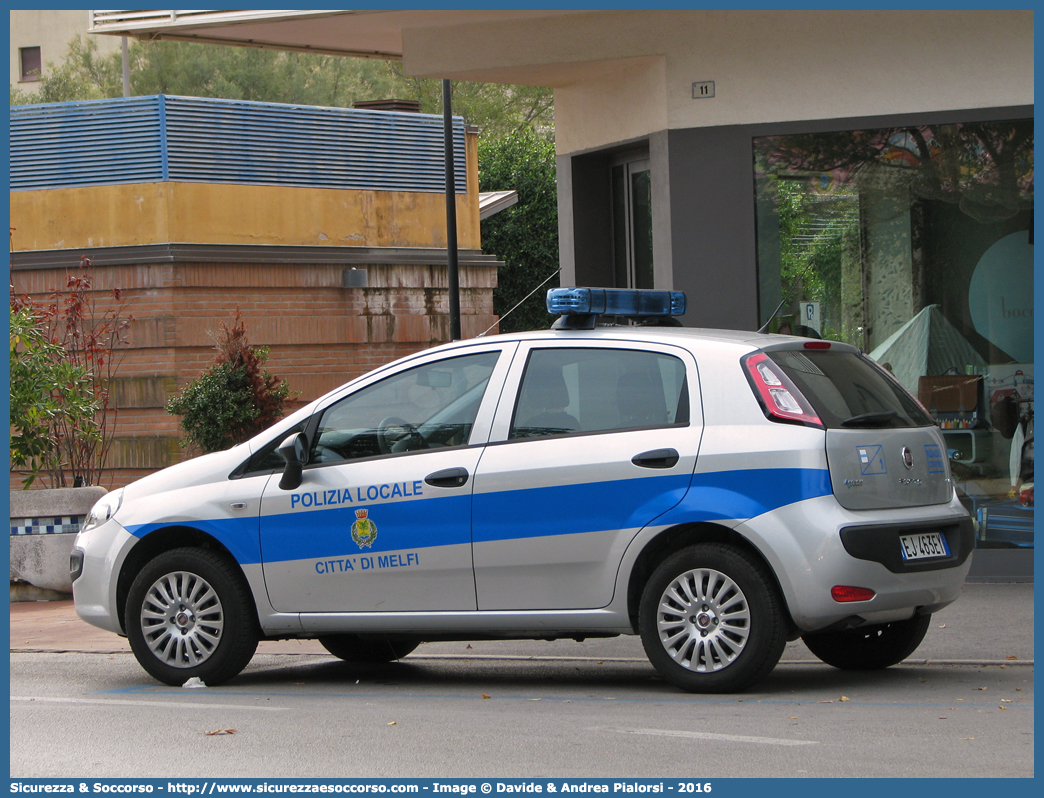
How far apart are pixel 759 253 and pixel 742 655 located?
5455mm

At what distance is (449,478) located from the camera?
7012mm

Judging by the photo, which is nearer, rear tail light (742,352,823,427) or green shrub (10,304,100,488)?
rear tail light (742,352,823,427)

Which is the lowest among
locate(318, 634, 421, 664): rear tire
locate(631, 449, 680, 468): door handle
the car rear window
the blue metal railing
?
locate(318, 634, 421, 664): rear tire

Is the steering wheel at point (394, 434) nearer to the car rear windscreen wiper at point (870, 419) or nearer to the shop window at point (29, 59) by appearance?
the car rear windscreen wiper at point (870, 419)

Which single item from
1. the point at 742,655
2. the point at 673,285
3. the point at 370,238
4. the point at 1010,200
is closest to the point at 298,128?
the point at 370,238

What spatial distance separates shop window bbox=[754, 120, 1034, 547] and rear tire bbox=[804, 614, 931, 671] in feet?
10.9

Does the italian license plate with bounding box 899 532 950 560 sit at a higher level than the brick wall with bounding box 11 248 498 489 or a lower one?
lower

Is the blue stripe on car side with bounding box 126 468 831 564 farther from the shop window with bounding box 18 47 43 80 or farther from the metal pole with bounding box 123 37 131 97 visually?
the shop window with bounding box 18 47 43 80

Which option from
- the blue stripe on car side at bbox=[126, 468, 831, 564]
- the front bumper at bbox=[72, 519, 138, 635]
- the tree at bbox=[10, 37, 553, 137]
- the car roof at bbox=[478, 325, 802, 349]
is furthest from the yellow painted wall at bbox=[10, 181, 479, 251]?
the tree at bbox=[10, 37, 553, 137]

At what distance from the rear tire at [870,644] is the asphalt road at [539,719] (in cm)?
11

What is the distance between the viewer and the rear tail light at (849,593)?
6336 mm

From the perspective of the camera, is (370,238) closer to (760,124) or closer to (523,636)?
(760,124)

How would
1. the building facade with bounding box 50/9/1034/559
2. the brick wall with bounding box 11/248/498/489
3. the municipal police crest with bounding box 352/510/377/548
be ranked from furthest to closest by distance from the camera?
the brick wall with bounding box 11/248/498/489 < the building facade with bounding box 50/9/1034/559 < the municipal police crest with bounding box 352/510/377/548

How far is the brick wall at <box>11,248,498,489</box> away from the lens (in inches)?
685
